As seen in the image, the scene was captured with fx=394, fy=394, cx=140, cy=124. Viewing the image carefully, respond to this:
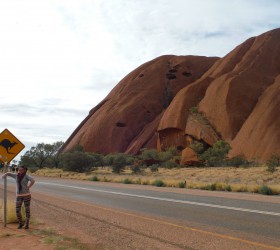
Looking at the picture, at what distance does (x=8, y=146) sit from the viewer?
32.8ft

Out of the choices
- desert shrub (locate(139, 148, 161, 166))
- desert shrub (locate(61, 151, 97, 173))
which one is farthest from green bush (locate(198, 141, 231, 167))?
desert shrub (locate(61, 151, 97, 173))

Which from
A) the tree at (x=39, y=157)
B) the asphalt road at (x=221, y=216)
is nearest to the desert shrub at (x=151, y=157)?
the tree at (x=39, y=157)

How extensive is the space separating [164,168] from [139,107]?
30.3m

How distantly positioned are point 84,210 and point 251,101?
50.1m

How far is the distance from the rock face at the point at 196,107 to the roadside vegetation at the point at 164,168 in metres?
3.06

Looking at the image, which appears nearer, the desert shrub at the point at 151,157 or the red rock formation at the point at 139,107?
the desert shrub at the point at 151,157

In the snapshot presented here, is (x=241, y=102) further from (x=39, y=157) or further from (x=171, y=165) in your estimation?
(x=39, y=157)

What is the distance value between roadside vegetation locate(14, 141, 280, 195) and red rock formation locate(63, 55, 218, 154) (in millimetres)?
7489

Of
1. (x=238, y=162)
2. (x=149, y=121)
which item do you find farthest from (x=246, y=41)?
(x=238, y=162)

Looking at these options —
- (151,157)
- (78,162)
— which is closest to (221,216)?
(78,162)

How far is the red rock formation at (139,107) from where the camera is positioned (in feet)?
262

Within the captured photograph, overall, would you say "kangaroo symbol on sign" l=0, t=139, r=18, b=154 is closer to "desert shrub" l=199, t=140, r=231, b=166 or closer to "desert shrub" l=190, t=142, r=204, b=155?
"desert shrub" l=199, t=140, r=231, b=166

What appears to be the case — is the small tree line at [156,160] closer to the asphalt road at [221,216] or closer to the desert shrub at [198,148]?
the desert shrub at [198,148]

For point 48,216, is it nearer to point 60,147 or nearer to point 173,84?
point 173,84
